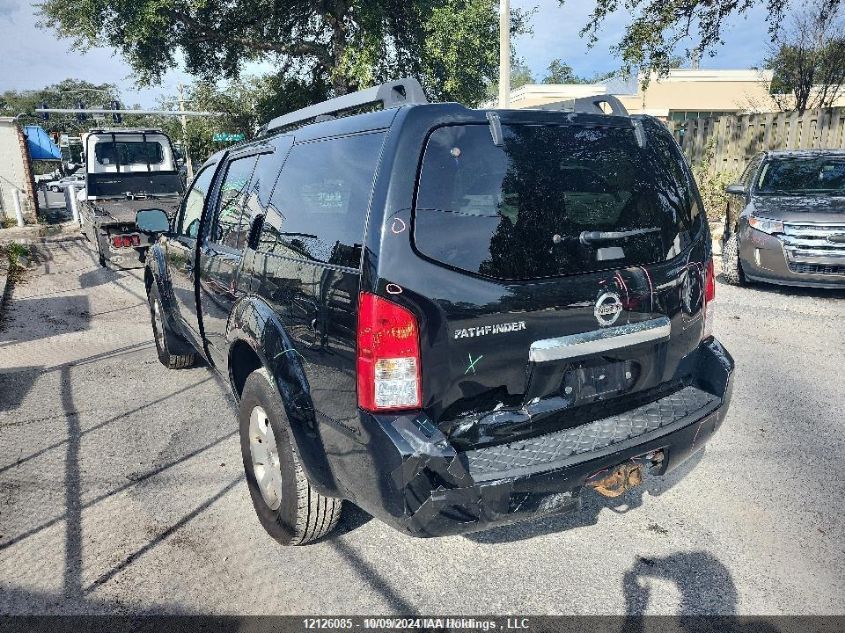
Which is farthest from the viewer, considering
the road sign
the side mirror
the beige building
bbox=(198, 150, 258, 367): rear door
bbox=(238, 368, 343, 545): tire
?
the beige building

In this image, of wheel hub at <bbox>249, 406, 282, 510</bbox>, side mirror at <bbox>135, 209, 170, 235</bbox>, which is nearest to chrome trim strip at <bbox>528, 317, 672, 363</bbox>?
wheel hub at <bbox>249, 406, 282, 510</bbox>

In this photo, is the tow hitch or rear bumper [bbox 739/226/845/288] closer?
the tow hitch

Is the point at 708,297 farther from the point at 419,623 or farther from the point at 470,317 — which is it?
the point at 419,623

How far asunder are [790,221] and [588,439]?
612 cm

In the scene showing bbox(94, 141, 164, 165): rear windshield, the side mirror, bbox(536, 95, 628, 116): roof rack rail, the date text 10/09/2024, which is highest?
bbox(94, 141, 164, 165): rear windshield

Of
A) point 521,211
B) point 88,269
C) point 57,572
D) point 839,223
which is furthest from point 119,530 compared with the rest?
point 88,269

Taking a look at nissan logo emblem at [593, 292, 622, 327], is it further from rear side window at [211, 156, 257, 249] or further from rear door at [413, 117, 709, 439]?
rear side window at [211, 156, 257, 249]

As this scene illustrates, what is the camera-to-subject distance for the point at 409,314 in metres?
2.20

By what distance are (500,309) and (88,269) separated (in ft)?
37.4

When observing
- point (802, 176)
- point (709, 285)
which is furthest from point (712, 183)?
point (709, 285)

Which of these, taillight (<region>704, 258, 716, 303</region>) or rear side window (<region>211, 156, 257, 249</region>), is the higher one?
rear side window (<region>211, 156, 257, 249</region>)

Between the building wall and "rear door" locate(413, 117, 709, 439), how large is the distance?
64.9 ft

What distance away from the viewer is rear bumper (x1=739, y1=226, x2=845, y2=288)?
7055 millimetres

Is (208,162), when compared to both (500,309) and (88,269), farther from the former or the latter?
(88,269)
